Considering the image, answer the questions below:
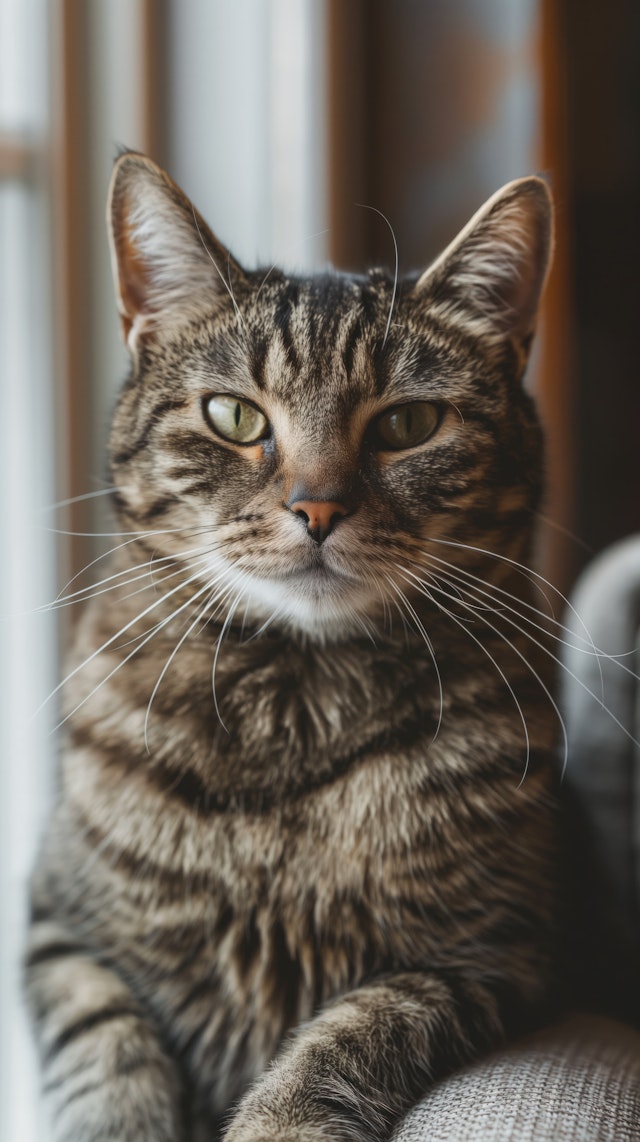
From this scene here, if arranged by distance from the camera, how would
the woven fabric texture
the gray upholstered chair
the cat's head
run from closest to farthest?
the woven fabric texture < the cat's head < the gray upholstered chair

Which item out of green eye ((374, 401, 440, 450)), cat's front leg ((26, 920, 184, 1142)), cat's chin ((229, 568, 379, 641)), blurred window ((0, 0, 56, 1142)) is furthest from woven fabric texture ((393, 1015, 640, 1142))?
blurred window ((0, 0, 56, 1142))

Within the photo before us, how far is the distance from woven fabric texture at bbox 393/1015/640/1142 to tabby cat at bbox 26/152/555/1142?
0.03 meters

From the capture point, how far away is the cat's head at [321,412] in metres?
0.72

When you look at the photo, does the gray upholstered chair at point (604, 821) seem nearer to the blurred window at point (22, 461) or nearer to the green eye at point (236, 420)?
the green eye at point (236, 420)

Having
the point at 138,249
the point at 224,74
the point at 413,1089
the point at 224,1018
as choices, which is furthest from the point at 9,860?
the point at 224,74

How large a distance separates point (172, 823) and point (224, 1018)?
0.52ft

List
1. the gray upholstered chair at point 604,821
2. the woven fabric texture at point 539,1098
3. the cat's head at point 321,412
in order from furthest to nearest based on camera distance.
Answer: the gray upholstered chair at point 604,821, the cat's head at point 321,412, the woven fabric texture at point 539,1098

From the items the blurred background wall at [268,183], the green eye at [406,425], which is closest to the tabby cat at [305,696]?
the green eye at [406,425]

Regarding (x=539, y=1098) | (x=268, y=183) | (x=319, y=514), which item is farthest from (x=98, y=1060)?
(x=268, y=183)

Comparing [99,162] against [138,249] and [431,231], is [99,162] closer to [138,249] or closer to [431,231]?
[138,249]

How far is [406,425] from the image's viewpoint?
75 cm

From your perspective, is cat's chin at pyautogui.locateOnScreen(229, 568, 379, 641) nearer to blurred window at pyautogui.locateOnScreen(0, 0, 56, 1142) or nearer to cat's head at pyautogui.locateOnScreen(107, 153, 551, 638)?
cat's head at pyautogui.locateOnScreen(107, 153, 551, 638)

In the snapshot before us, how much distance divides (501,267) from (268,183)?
853 mm

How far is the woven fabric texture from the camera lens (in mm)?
606
